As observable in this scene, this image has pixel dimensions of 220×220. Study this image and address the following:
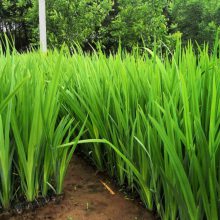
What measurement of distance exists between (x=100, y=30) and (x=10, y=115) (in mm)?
6278

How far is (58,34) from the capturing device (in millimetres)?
6059

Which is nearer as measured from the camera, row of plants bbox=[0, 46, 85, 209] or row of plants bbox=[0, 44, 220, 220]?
row of plants bbox=[0, 44, 220, 220]

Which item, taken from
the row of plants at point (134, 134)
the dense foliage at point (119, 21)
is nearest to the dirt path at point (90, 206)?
the row of plants at point (134, 134)

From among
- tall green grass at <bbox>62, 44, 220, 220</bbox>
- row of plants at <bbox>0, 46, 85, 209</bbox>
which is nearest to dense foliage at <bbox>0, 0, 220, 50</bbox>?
tall green grass at <bbox>62, 44, 220, 220</bbox>

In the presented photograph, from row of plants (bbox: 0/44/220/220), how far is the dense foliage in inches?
181

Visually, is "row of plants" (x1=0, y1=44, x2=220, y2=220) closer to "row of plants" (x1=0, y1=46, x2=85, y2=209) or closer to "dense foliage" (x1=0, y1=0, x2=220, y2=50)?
"row of plants" (x1=0, y1=46, x2=85, y2=209)

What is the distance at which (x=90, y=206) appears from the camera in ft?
2.94

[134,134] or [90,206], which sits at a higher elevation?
[134,134]

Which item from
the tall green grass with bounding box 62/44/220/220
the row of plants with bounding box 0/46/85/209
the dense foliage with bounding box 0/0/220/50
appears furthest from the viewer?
the dense foliage with bounding box 0/0/220/50

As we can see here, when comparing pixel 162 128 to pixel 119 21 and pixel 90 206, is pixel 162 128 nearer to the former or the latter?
pixel 90 206

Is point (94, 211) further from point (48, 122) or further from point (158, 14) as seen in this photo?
point (158, 14)

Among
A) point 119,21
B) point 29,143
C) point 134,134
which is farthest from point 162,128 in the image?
point 119,21

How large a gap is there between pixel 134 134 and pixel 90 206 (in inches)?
8.1

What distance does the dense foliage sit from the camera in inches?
238
